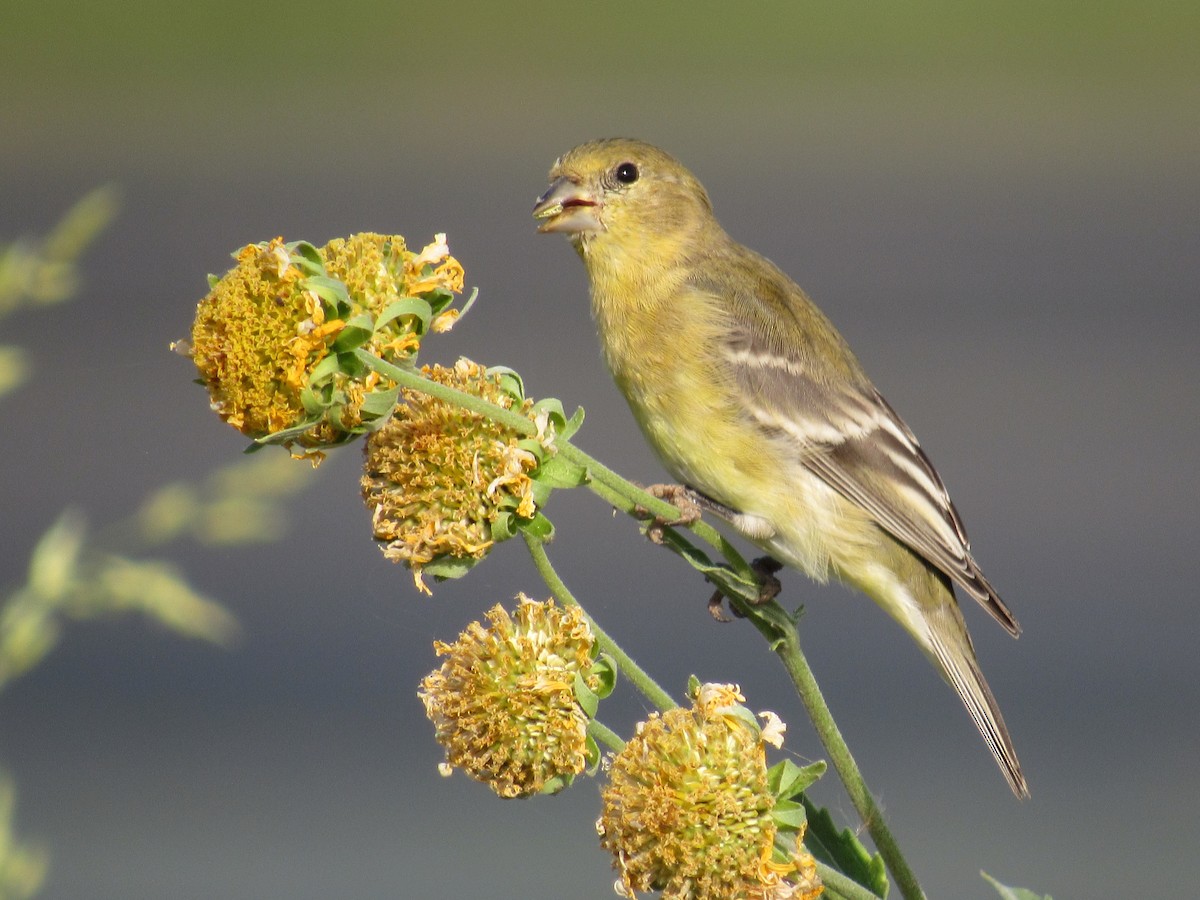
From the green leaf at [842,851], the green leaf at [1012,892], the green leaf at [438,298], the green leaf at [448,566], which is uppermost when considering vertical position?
the green leaf at [438,298]

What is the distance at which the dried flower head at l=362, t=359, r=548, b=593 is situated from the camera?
5.57 feet

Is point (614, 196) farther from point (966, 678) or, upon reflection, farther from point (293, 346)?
point (293, 346)

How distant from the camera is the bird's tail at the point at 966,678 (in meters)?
→ 2.95

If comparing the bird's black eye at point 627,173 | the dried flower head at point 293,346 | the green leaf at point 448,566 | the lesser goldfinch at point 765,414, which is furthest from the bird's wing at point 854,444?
the dried flower head at point 293,346

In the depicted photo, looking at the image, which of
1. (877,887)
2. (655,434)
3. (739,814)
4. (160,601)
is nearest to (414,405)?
(160,601)

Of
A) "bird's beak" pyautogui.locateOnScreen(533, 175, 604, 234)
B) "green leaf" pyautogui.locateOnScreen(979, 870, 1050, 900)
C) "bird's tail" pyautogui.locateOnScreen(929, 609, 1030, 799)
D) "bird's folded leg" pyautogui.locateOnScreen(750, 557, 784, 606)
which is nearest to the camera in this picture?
"green leaf" pyautogui.locateOnScreen(979, 870, 1050, 900)

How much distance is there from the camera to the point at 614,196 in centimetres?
351

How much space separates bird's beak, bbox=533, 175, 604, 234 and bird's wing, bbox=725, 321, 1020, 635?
53 centimetres

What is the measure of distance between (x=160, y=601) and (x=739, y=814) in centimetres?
75

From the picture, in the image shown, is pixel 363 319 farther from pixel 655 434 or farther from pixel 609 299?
pixel 609 299

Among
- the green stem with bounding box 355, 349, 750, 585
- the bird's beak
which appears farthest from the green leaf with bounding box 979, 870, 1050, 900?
the bird's beak

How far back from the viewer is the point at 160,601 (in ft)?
4.75

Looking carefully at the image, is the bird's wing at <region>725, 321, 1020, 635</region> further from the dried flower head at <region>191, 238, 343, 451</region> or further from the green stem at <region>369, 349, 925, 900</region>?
the dried flower head at <region>191, 238, 343, 451</region>

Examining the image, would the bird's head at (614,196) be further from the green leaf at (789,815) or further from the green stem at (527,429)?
the green leaf at (789,815)
